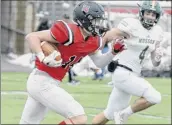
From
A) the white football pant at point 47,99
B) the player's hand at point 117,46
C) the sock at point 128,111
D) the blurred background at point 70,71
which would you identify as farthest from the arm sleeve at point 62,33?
the blurred background at point 70,71

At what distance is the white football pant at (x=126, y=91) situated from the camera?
8938 millimetres

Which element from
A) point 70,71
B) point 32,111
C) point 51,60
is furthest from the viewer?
point 70,71

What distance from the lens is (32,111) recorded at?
7.06 m

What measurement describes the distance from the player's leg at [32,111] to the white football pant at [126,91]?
2003mm

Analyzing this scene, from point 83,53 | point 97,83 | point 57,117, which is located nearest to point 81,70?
point 97,83

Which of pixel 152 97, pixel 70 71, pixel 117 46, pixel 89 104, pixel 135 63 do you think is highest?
pixel 117 46

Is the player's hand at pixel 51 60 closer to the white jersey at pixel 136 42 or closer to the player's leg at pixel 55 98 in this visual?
the player's leg at pixel 55 98

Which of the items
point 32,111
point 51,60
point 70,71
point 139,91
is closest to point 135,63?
point 139,91

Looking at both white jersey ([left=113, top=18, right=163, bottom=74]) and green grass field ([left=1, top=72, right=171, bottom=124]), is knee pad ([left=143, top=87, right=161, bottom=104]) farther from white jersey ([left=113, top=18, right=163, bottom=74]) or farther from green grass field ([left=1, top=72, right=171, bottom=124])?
green grass field ([left=1, top=72, right=171, bottom=124])

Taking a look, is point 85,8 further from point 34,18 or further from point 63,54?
point 34,18

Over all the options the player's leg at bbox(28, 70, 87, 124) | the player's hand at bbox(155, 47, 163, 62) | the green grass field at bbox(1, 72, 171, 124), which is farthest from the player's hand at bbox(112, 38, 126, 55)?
the green grass field at bbox(1, 72, 171, 124)

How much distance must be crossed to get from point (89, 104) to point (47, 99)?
6.43 m

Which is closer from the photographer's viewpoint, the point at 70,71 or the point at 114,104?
the point at 114,104

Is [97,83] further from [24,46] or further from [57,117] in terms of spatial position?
[24,46]
